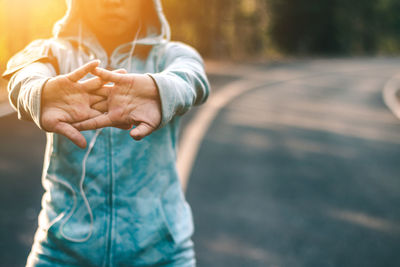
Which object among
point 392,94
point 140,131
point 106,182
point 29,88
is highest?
point 29,88

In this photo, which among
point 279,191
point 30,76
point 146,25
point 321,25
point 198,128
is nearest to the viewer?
point 30,76

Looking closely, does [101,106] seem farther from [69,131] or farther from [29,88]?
[29,88]

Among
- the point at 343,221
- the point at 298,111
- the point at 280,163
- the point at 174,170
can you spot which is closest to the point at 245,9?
the point at 298,111

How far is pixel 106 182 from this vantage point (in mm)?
1739

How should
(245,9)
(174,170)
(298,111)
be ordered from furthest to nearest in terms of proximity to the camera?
(245,9)
(298,111)
(174,170)

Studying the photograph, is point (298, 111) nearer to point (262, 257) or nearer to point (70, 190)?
point (262, 257)

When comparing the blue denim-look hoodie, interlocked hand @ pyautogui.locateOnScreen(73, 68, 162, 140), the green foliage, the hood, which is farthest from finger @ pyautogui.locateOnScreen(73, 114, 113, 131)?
the green foliage

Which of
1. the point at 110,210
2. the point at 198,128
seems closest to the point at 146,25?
the point at 110,210

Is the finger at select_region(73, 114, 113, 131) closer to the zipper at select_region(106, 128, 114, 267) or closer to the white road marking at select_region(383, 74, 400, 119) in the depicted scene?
the zipper at select_region(106, 128, 114, 267)

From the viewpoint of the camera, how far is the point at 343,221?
4910 millimetres

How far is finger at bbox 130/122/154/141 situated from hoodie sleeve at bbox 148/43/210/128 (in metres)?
0.06

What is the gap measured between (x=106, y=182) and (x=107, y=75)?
0.54m

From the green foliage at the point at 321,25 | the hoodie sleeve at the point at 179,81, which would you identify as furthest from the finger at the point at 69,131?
the green foliage at the point at 321,25

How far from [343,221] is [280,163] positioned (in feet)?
7.85
